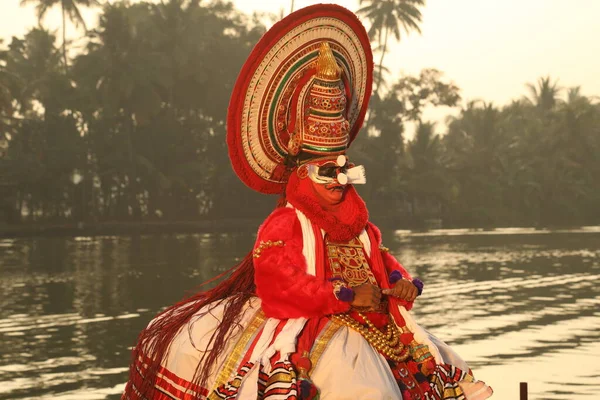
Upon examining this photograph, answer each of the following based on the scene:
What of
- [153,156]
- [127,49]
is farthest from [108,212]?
[127,49]

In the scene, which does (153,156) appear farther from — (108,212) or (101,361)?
(101,361)

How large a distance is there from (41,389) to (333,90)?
19.9 ft

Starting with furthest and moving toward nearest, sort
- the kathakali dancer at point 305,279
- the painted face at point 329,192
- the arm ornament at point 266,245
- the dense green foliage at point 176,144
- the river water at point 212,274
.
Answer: the dense green foliage at point 176,144
the river water at point 212,274
the painted face at point 329,192
the arm ornament at point 266,245
the kathakali dancer at point 305,279

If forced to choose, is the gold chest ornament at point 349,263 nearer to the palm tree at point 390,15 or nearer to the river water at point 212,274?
the river water at point 212,274

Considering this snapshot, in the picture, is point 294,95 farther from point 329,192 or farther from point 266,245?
point 266,245

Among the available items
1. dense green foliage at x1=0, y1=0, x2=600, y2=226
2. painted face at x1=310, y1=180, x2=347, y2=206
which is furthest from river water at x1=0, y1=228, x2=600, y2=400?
dense green foliage at x1=0, y1=0, x2=600, y2=226

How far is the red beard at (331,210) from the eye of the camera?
4.35 meters

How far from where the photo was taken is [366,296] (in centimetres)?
414

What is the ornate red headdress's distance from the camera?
437 centimetres

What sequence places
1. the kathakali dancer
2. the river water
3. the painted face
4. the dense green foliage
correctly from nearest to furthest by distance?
the kathakali dancer, the painted face, the river water, the dense green foliage

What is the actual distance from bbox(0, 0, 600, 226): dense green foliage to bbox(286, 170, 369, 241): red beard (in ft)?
145

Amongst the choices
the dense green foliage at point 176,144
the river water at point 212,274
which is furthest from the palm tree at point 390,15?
the river water at point 212,274

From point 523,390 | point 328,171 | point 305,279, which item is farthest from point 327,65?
point 523,390

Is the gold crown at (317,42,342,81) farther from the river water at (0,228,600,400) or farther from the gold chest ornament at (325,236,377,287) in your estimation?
the river water at (0,228,600,400)
